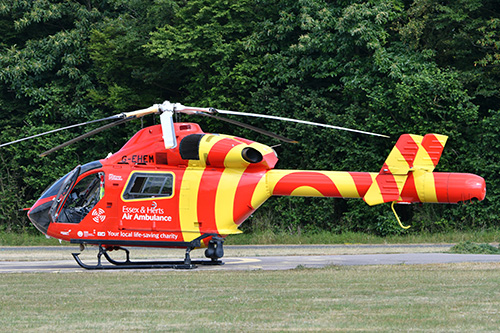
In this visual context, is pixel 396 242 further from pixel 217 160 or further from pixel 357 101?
pixel 217 160

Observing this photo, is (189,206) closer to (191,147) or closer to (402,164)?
(191,147)

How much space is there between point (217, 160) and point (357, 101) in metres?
14.0

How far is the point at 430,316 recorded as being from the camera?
9.57 meters

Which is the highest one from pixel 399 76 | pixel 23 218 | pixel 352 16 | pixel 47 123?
pixel 352 16

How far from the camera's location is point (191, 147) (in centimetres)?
1725

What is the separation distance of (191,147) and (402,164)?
532 cm

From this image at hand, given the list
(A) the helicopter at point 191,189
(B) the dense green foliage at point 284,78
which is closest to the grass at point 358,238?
(B) the dense green foliage at point 284,78

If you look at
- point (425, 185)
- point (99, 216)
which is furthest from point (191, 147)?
point (425, 185)

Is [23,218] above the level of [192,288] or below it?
below

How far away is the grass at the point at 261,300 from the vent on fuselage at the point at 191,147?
311cm

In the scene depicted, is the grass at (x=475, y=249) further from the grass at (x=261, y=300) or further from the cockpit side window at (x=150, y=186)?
A: the cockpit side window at (x=150, y=186)

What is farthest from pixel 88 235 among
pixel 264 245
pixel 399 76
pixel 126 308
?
pixel 399 76

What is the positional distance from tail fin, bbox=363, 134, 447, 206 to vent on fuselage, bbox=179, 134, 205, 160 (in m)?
4.44

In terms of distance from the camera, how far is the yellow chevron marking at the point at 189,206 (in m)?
17.3
